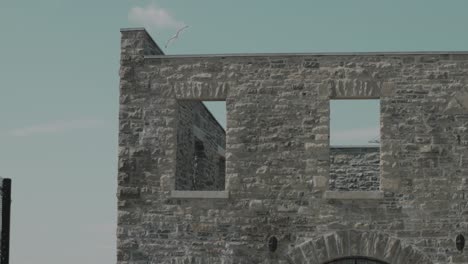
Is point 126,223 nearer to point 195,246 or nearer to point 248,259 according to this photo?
point 195,246

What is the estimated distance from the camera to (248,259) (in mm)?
16688

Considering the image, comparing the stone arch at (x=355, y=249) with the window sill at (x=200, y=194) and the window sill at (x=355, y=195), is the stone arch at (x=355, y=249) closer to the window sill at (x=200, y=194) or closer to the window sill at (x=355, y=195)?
the window sill at (x=355, y=195)

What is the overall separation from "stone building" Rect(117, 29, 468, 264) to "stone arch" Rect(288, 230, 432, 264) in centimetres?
2

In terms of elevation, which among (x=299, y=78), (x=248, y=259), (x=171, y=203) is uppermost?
(x=299, y=78)

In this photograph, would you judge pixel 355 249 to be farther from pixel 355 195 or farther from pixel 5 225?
pixel 5 225

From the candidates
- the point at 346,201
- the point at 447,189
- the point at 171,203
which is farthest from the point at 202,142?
the point at 447,189

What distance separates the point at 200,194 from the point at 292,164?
1977mm

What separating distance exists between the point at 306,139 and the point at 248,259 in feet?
8.86

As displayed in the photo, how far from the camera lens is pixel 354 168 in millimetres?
23469

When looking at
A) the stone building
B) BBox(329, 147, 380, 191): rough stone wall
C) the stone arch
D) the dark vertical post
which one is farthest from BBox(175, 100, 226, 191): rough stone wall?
the dark vertical post

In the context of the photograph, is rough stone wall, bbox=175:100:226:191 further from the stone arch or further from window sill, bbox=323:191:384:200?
window sill, bbox=323:191:384:200

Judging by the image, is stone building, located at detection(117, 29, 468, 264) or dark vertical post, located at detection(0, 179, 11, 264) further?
stone building, located at detection(117, 29, 468, 264)

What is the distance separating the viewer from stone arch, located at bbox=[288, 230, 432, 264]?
53.7 feet

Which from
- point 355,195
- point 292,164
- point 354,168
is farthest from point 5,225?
point 354,168
